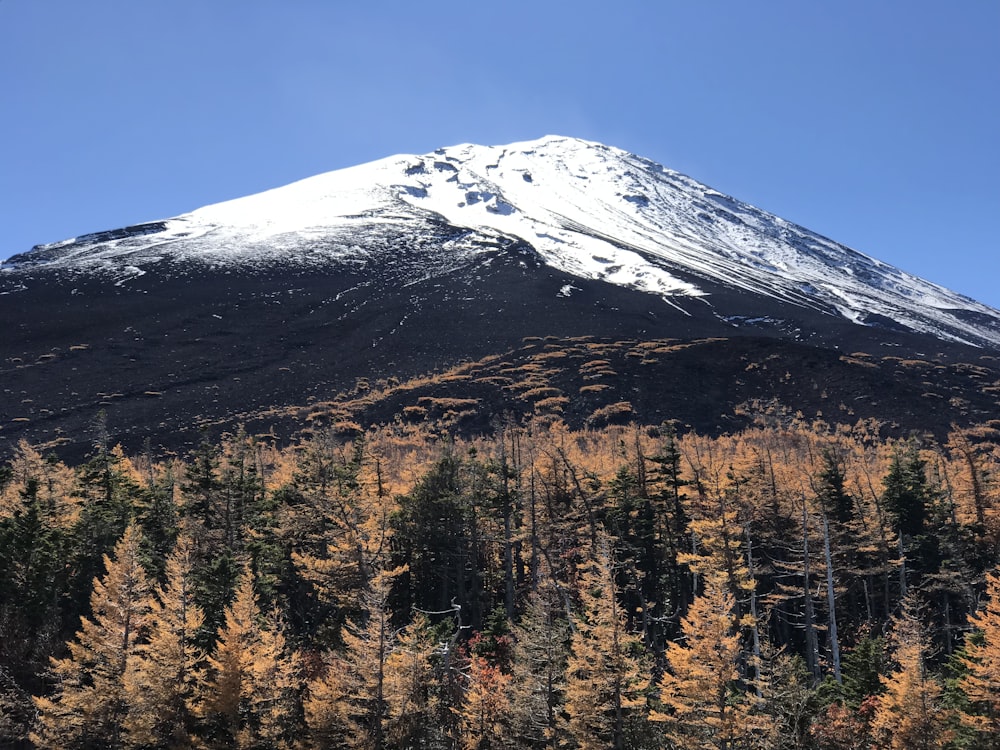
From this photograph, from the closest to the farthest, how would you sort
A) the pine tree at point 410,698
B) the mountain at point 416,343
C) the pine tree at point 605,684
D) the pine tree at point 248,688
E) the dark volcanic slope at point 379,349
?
the pine tree at point 605,684
the pine tree at point 410,698
the pine tree at point 248,688
the dark volcanic slope at point 379,349
the mountain at point 416,343

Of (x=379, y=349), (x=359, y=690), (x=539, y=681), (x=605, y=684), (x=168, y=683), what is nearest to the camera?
(x=605, y=684)

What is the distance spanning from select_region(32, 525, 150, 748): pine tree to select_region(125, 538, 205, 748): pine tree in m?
0.59

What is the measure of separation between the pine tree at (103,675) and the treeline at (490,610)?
0.11 m

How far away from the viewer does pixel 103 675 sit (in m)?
29.7

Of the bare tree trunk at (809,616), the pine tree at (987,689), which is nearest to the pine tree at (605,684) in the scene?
the pine tree at (987,689)

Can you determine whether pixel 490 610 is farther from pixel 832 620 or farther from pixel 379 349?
pixel 379 349

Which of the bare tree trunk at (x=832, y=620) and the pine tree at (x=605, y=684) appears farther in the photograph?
the bare tree trunk at (x=832, y=620)

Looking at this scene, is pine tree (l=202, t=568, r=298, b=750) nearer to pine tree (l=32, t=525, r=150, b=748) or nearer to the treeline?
the treeline

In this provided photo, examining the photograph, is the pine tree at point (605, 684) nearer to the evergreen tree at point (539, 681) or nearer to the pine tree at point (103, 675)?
the evergreen tree at point (539, 681)

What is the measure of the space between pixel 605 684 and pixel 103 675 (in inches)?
720

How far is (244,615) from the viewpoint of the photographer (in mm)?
29906

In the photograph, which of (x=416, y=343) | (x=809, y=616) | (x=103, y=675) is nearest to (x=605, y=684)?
(x=809, y=616)

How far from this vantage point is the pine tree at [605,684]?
25938 mm

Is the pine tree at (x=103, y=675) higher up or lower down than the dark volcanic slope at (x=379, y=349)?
lower down
